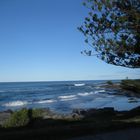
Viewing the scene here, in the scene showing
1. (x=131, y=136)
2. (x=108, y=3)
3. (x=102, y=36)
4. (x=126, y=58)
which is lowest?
(x=131, y=136)

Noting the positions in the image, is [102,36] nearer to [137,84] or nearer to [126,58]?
[126,58]

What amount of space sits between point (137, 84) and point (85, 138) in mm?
13644

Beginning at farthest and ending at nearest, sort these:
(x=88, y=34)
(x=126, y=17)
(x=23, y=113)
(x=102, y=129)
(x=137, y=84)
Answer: (x=137, y=84), (x=23, y=113), (x=88, y=34), (x=126, y=17), (x=102, y=129)

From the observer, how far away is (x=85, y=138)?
8617 millimetres

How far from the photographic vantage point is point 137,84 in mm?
21594

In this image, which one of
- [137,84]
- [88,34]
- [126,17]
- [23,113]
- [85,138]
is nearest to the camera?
[85,138]

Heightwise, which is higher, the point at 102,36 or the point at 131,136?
the point at 102,36

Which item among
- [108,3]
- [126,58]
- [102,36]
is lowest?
[126,58]

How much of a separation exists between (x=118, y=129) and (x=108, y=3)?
21.4 ft

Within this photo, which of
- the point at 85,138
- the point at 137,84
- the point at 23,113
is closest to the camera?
the point at 85,138

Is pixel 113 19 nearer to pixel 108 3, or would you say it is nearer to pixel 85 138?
pixel 108 3

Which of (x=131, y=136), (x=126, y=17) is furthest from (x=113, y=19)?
(x=131, y=136)

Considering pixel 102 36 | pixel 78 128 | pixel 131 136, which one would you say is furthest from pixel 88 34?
pixel 131 136

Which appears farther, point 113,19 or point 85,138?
point 113,19
